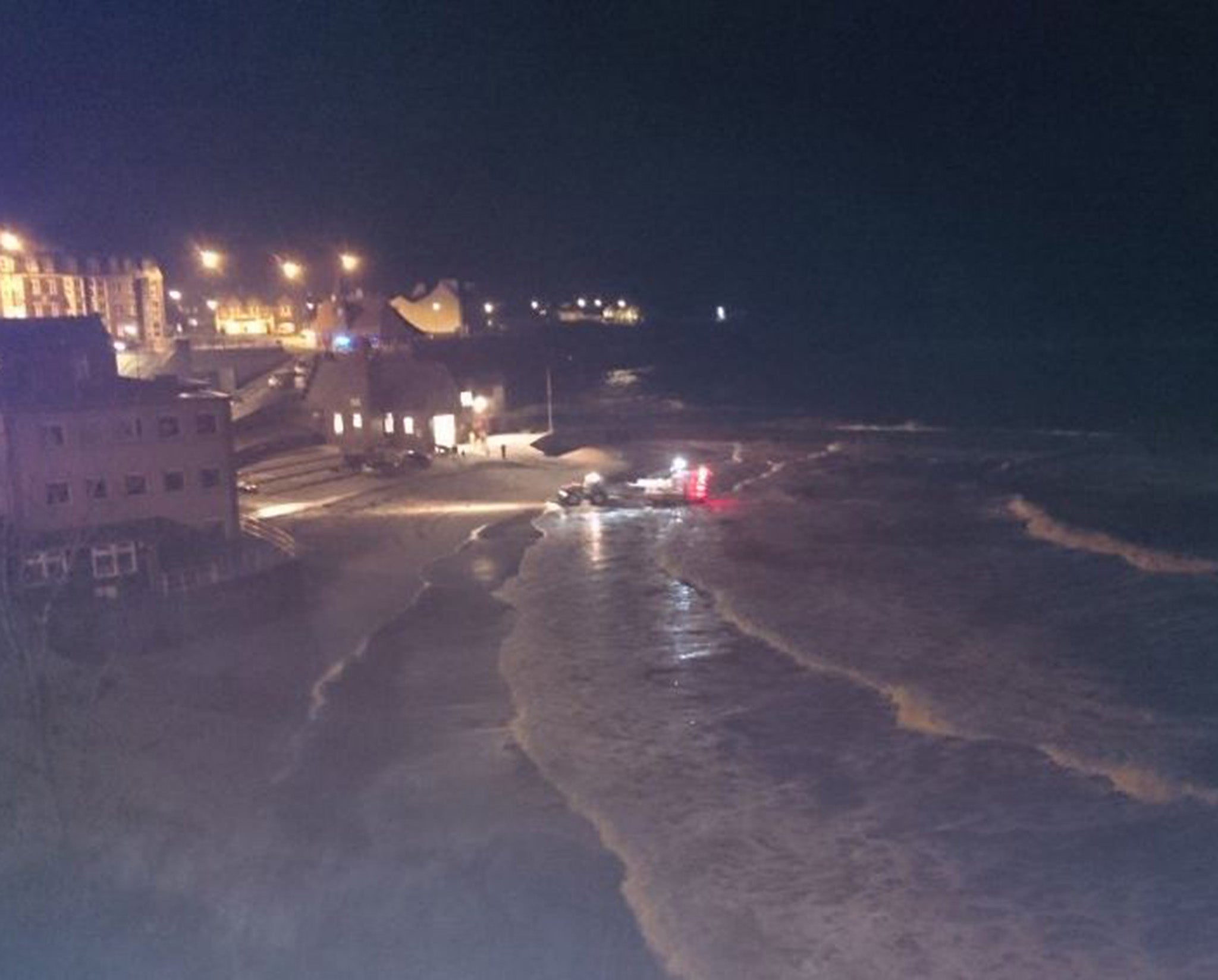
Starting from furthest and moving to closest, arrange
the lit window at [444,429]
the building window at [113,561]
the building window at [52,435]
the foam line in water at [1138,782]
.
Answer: the lit window at [444,429]
the building window at [52,435]
the building window at [113,561]
the foam line in water at [1138,782]

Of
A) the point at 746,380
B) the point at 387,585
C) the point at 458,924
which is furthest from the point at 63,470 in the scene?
the point at 746,380

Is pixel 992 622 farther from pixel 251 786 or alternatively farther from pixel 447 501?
pixel 447 501

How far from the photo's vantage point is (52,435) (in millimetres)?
30047

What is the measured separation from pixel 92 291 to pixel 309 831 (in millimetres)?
56925

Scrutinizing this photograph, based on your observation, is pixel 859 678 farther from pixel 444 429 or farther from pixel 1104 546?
pixel 444 429

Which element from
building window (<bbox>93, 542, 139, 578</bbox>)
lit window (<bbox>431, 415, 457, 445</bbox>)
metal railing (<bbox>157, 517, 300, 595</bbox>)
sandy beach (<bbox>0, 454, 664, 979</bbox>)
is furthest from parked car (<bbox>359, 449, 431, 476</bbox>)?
sandy beach (<bbox>0, 454, 664, 979</bbox>)

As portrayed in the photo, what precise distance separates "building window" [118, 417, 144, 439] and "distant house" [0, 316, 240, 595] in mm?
23

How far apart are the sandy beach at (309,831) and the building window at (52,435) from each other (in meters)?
7.36

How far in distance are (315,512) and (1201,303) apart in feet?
585

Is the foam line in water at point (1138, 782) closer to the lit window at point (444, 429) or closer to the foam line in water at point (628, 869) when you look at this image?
the foam line in water at point (628, 869)

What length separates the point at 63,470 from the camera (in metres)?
30.1

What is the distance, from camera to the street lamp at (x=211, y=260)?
283 feet

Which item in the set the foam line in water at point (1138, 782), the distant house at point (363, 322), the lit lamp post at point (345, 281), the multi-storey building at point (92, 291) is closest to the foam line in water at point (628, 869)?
the foam line in water at point (1138, 782)

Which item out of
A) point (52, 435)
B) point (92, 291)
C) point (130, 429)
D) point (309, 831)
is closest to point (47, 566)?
point (52, 435)
